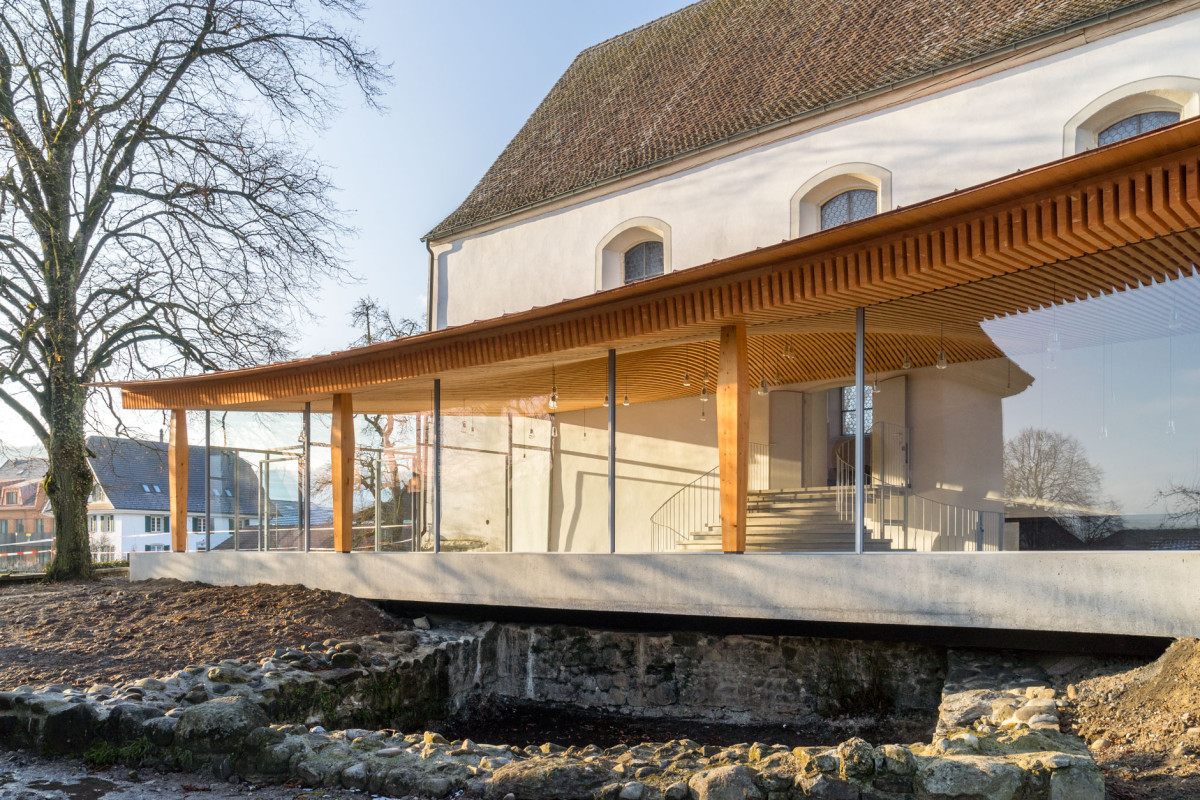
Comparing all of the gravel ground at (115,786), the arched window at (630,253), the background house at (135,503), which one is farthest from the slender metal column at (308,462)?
the background house at (135,503)

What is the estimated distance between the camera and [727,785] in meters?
5.87


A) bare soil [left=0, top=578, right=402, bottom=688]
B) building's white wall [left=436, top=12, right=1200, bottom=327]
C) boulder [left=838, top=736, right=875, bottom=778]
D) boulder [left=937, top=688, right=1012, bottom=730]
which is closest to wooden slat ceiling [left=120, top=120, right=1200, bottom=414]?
building's white wall [left=436, top=12, right=1200, bottom=327]

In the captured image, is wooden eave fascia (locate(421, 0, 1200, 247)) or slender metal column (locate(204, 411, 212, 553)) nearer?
wooden eave fascia (locate(421, 0, 1200, 247))

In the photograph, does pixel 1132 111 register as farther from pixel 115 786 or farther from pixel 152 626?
pixel 152 626

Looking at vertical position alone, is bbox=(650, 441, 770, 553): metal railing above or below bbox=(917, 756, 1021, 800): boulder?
above

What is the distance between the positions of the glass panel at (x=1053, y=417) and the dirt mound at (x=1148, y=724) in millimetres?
2759

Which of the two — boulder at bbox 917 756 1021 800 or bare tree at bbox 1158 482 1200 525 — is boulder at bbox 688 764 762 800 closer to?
boulder at bbox 917 756 1021 800

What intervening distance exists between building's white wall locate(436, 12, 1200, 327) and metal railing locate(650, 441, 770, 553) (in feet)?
12.0

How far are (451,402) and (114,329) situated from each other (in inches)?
275

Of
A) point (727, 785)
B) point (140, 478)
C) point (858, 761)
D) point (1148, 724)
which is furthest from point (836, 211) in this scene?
point (140, 478)

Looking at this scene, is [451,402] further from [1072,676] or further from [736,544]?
[1072,676]

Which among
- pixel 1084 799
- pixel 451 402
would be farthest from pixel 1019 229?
pixel 451 402

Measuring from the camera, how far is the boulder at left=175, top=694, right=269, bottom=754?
23.7ft

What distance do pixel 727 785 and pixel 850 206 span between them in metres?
11.5
